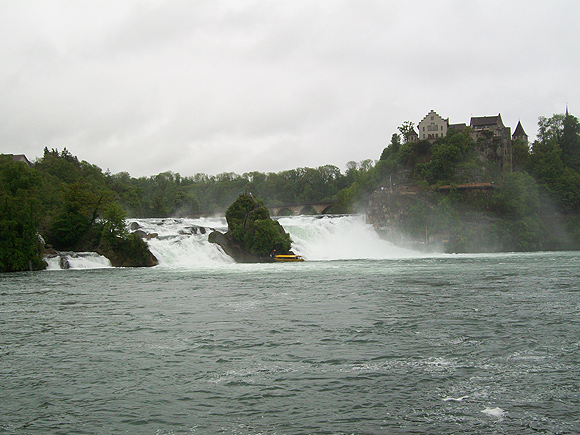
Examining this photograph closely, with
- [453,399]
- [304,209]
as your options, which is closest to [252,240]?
[453,399]

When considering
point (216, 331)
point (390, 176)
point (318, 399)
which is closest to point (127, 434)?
point (318, 399)

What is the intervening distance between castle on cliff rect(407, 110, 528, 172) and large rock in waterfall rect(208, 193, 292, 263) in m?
47.8

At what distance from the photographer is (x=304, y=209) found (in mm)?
107812

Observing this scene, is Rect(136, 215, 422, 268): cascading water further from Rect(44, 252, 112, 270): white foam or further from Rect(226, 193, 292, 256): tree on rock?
Rect(44, 252, 112, 270): white foam

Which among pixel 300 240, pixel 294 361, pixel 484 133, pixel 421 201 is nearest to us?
pixel 294 361

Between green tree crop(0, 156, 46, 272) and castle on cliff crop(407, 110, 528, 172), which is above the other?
castle on cliff crop(407, 110, 528, 172)

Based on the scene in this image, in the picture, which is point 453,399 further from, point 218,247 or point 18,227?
point 218,247

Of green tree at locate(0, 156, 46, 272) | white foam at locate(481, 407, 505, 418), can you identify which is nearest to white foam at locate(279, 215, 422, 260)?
green tree at locate(0, 156, 46, 272)

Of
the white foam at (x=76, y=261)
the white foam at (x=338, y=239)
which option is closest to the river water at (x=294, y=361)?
the white foam at (x=76, y=261)

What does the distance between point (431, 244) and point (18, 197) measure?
165ft

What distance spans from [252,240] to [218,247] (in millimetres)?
3545

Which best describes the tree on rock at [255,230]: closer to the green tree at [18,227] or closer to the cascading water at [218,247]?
the cascading water at [218,247]

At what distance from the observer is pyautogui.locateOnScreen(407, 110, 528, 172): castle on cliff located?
91250 millimetres

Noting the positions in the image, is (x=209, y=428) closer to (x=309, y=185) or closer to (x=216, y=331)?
(x=216, y=331)
